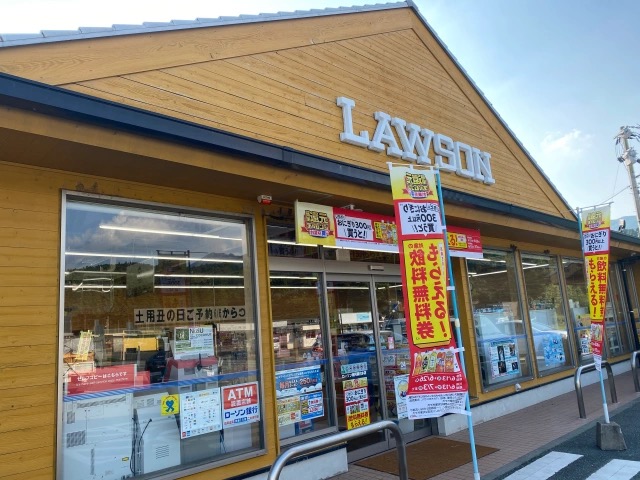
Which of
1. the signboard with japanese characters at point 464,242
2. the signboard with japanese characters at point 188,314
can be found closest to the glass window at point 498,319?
the signboard with japanese characters at point 464,242

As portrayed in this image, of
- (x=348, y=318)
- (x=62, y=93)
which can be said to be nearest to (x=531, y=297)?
(x=348, y=318)

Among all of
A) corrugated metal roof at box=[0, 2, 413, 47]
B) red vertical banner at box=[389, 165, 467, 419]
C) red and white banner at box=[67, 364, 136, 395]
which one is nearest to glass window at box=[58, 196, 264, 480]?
red and white banner at box=[67, 364, 136, 395]

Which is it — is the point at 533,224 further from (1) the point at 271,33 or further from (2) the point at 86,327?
(2) the point at 86,327

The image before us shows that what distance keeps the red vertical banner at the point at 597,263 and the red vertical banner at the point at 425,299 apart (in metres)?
3.76

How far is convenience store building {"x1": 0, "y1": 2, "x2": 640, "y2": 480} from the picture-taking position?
379 centimetres

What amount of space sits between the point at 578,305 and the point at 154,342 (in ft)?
34.9

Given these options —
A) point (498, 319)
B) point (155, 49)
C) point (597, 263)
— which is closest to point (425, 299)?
point (155, 49)

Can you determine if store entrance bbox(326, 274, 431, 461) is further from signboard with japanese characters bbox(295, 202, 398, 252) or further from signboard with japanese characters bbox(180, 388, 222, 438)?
signboard with japanese characters bbox(180, 388, 222, 438)

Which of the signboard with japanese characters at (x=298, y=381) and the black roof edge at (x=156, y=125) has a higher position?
the black roof edge at (x=156, y=125)

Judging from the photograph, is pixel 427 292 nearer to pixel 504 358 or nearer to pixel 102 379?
pixel 102 379

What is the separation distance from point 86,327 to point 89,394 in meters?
0.59

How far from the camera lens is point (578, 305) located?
11688 mm

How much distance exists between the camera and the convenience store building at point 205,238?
379cm

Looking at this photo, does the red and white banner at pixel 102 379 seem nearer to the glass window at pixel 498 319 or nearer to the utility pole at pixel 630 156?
the glass window at pixel 498 319
